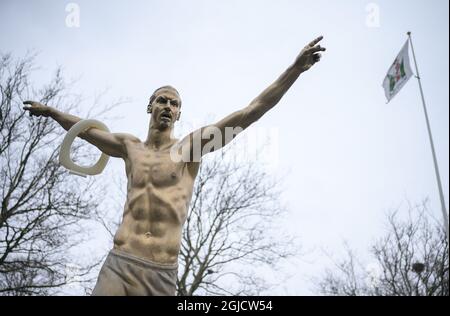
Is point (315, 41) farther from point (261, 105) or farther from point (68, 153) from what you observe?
point (68, 153)

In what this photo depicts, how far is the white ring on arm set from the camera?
3968 mm

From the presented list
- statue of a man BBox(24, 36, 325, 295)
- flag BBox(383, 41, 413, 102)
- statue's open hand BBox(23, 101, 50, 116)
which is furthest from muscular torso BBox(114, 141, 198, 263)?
flag BBox(383, 41, 413, 102)

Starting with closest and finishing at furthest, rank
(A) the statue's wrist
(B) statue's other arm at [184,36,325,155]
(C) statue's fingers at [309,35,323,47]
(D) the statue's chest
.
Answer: (D) the statue's chest, (B) statue's other arm at [184,36,325,155], (C) statue's fingers at [309,35,323,47], (A) the statue's wrist

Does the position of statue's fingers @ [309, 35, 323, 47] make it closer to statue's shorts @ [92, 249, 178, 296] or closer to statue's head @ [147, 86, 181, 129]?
statue's head @ [147, 86, 181, 129]

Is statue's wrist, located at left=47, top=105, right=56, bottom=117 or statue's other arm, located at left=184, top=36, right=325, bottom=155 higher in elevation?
statue's wrist, located at left=47, top=105, right=56, bottom=117

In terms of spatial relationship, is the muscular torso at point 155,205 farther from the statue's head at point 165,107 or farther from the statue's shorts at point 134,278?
the statue's head at point 165,107

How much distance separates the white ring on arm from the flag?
508 inches

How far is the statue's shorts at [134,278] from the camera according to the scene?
2904 mm

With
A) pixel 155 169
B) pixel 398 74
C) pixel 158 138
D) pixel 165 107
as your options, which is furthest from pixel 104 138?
pixel 398 74

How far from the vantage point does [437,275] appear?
1819 cm

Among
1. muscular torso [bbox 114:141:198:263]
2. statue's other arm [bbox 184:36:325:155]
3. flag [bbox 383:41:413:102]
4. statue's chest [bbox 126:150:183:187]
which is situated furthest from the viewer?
flag [bbox 383:41:413:102]

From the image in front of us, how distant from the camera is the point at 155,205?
10.7 feet

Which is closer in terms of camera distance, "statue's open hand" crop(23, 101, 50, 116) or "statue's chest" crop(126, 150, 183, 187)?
"statue's chest" crop(126, 150, 183, 187)
